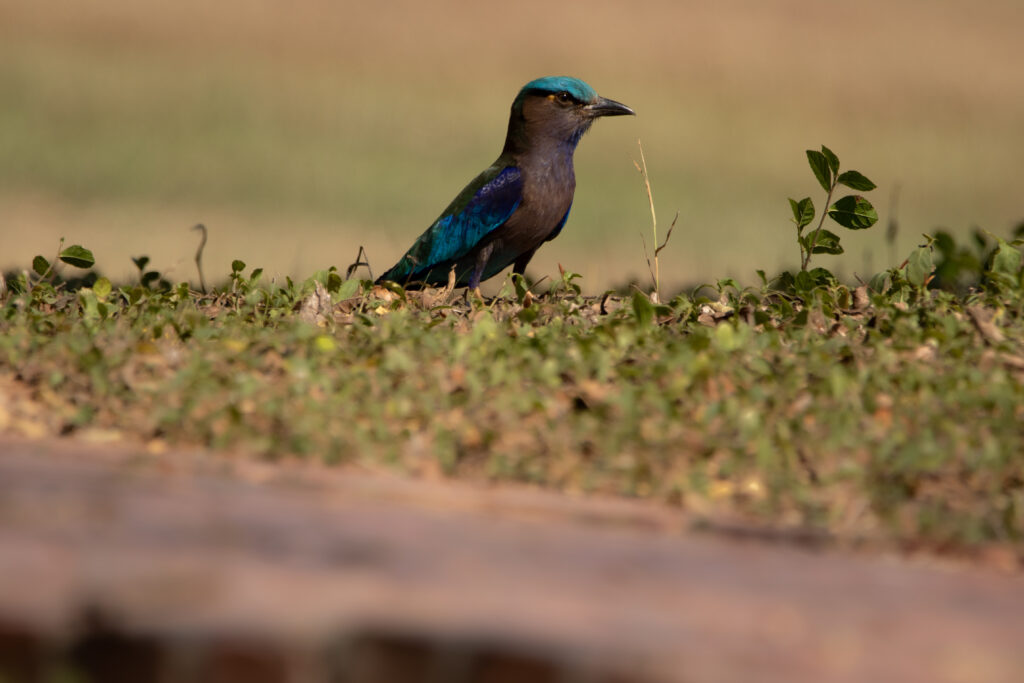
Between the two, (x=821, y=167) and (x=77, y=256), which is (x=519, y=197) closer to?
(x=821, y=167)

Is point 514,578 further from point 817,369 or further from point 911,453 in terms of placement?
point 817,369

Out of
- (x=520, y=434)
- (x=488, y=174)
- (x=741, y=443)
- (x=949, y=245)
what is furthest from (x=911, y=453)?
(x=488, y=174)

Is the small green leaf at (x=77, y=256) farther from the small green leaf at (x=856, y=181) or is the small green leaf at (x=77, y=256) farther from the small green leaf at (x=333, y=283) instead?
the small green leaf at (x=856, y=181)

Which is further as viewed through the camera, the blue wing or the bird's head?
the bird's head

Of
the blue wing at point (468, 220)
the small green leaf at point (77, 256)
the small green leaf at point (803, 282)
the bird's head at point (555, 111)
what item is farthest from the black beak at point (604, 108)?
the small green leaf at point (77, 256)

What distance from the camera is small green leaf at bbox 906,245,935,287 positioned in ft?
16.5

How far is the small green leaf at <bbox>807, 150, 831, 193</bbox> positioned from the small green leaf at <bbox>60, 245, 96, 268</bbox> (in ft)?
11.2

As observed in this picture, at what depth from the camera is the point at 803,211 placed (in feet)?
17.5

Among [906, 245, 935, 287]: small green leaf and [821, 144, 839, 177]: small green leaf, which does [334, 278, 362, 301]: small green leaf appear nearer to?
[821, 144, 839, 177]: small green leaf

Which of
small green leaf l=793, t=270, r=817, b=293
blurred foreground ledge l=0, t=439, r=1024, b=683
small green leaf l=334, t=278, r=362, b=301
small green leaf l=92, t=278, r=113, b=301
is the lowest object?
blurred foreground ledge l=0, t=439, r=1024, b=683

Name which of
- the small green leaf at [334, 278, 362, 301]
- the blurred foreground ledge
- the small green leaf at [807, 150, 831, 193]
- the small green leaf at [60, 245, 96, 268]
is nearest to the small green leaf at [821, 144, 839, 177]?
the small green leaf at [807, 150, 831, 193]

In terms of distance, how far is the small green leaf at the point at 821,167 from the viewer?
5.20m

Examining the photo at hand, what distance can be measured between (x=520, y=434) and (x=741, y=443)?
619 millimetres

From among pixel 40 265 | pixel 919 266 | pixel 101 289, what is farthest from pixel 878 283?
pixel 40 265
